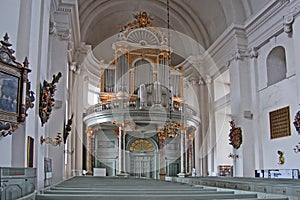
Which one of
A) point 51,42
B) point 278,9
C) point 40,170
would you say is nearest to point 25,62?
point 40,170

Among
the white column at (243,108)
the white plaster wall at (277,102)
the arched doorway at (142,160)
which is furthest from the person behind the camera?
the arched doorway at (142,160)

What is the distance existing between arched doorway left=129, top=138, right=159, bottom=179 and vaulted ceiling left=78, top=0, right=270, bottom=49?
17.0 ft

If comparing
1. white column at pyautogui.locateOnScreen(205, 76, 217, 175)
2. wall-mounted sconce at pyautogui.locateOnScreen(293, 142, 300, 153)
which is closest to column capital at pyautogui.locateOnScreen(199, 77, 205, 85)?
white column at pyautogui.locateOnScreen(205, 76, 217, 175)

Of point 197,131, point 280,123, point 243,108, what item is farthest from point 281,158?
point 197,131

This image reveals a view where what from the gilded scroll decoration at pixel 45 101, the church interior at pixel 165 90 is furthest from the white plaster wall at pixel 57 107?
the gilded scroll decoration at pixel 45 101

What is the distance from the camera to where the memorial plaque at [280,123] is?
36.3 ft

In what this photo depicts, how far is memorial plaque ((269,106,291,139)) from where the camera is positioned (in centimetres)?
1107

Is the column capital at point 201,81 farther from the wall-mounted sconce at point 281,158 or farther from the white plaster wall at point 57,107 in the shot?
the white plaster wall at point 57,107

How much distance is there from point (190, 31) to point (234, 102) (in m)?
5.48

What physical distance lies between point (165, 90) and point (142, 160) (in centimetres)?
392

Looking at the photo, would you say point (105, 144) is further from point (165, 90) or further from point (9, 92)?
point (9, 92)

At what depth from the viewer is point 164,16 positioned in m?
18.3

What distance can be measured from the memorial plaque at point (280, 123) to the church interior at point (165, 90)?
3 cm

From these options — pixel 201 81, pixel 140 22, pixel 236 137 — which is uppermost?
pixel 140 22
